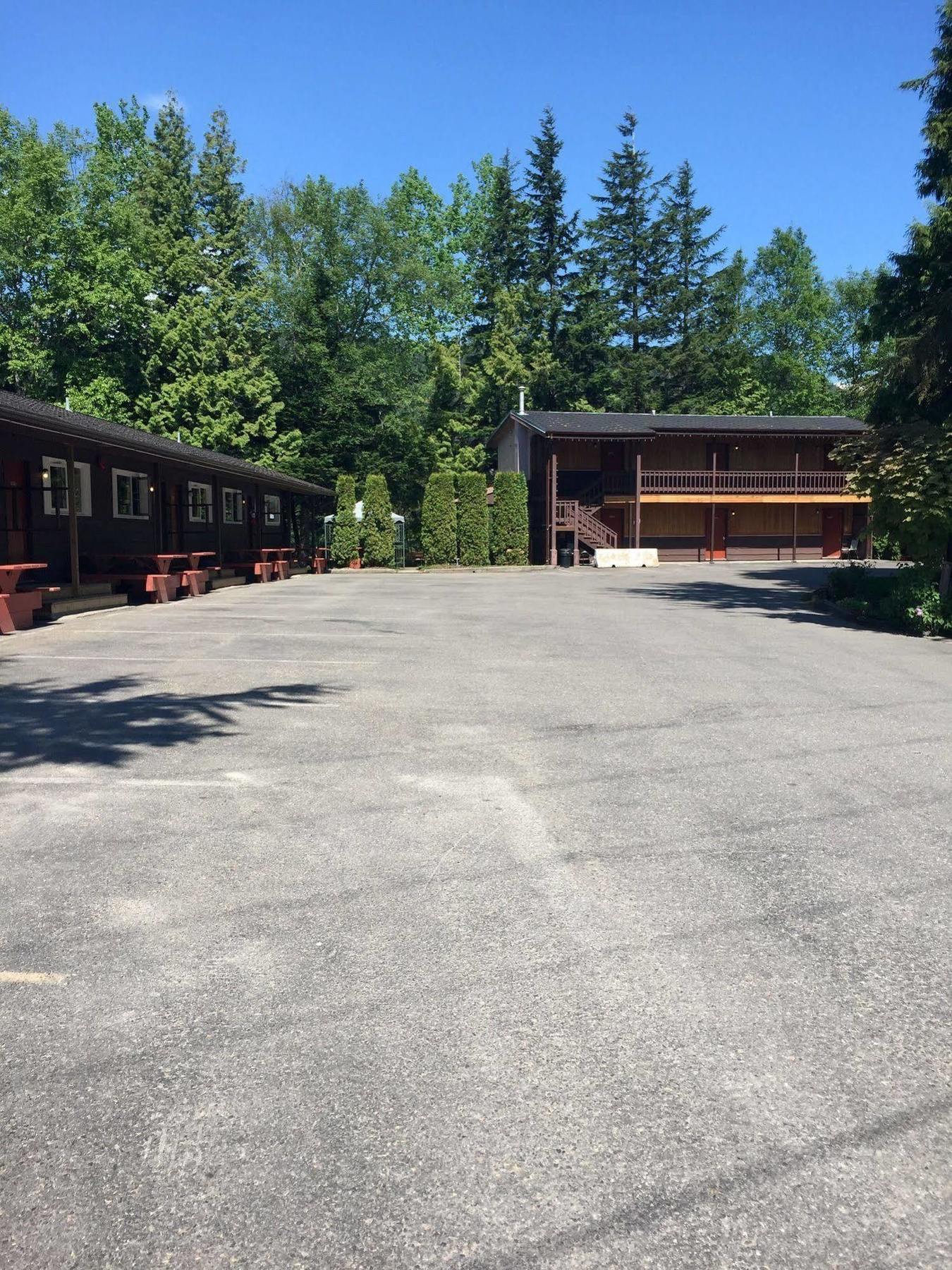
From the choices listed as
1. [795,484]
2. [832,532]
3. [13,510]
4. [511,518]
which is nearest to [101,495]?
[13,510]

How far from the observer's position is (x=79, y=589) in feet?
59.3

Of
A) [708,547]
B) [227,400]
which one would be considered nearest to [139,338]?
[227,400]

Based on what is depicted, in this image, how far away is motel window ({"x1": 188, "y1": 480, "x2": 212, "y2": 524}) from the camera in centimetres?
2675

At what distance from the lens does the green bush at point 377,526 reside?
3850 cm

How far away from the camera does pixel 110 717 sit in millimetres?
8023

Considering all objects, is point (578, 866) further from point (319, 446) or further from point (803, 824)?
point (319, 446)

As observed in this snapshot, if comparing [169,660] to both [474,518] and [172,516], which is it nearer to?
[172,516]

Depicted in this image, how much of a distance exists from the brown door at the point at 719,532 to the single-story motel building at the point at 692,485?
0.15 feet

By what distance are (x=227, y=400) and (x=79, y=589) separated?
25734mm

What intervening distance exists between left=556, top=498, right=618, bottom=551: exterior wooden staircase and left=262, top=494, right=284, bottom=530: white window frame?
35.8ft

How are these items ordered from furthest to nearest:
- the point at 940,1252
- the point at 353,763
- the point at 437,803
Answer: the point at 353,763 < the point at 437,803 < the point at 940,1252

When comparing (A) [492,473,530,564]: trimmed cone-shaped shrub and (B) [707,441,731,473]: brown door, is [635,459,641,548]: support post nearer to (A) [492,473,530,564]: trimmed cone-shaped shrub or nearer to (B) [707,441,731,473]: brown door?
(A) [492,473,530,564]: trimmed cone-shaped shrub

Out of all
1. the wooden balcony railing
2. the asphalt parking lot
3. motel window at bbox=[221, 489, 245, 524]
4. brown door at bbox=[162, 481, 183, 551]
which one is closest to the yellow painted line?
the asphalt parking lot

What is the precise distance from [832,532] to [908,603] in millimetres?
32168
